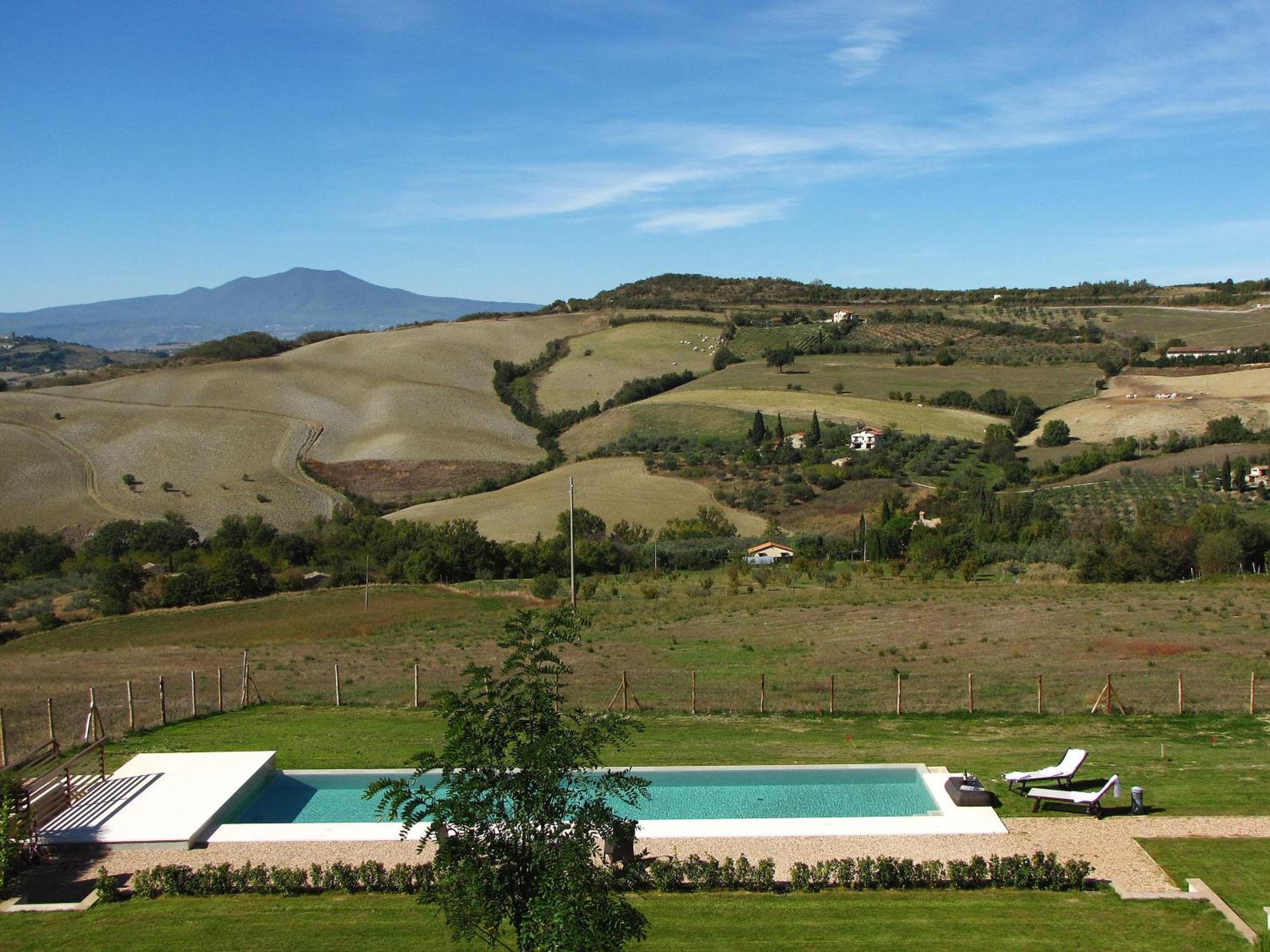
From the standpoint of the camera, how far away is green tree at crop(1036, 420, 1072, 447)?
76562mm

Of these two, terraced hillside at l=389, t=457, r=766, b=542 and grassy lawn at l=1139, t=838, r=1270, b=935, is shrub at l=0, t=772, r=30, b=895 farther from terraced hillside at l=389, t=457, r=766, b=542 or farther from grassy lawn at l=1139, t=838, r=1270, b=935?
terraced hillside at l=389, t=457, r=766, b=542

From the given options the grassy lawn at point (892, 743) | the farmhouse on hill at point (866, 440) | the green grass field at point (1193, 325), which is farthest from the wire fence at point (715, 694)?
the green grass field at point (1193, 325)

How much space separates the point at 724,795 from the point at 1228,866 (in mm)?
6742

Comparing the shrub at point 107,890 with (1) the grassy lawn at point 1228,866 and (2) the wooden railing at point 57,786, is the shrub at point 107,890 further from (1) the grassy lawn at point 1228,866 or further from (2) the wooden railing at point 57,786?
(1) the grassy lawn at point 1228,866

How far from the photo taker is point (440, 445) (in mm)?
91688

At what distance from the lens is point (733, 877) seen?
1273cm

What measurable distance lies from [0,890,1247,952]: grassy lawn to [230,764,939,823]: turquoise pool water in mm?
3359

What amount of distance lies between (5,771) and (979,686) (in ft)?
59.3

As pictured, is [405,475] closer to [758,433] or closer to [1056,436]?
[758,433]

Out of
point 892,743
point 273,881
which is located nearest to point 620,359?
point 892,743

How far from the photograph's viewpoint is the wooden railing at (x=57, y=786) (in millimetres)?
14672

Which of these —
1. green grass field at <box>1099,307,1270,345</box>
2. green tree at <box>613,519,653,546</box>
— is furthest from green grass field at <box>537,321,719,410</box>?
green grass field at <box>1099,307,1270,345</box>

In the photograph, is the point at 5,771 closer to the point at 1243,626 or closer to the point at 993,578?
the point at 1243,626

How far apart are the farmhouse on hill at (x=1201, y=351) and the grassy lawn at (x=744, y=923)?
327 feet
